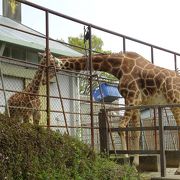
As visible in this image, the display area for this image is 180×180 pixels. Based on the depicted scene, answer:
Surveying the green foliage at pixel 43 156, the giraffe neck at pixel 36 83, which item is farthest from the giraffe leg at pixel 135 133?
the green foliage at pixel 43 156

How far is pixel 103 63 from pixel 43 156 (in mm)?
4661

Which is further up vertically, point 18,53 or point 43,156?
point 18,53

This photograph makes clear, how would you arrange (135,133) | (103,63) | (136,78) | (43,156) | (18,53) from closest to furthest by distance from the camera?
1. (43,156)
2. (135,133)
3. (136,78)
4. (103,63)
5. (18,53)

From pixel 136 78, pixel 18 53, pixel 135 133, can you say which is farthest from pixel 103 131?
pixel 18 53

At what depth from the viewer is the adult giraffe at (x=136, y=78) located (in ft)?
32.3

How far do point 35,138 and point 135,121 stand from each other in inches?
179

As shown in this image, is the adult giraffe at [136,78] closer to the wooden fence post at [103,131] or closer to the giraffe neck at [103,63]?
the giraffe neck at [103,63]

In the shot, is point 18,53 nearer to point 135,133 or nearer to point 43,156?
point 135,133

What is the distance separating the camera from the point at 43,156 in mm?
5750

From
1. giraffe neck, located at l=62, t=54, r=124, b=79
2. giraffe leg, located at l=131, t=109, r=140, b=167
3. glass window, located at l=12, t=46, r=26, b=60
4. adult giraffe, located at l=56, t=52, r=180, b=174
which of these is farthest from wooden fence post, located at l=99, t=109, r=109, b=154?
glass window, located at l=12, t=46, r=26, b=60

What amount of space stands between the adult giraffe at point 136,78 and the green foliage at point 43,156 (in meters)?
3.10

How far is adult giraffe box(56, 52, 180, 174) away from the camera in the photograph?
984cm

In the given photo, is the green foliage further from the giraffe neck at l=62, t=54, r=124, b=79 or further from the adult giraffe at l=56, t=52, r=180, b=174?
the giraffe neck at l=62, t=54, r=124, b=79

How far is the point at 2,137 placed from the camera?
5.21m
